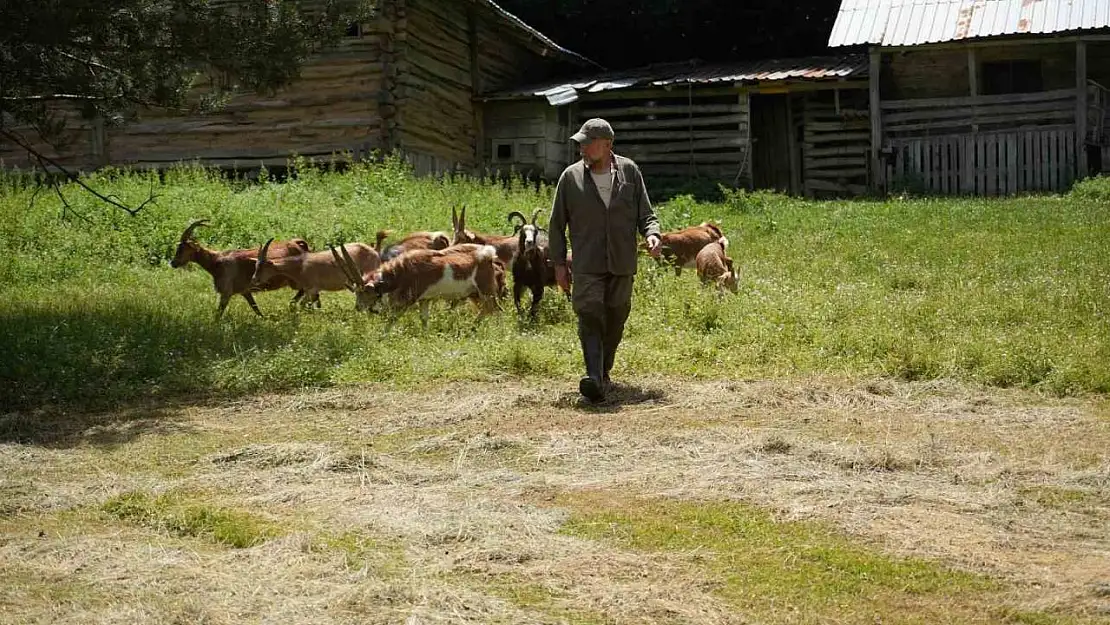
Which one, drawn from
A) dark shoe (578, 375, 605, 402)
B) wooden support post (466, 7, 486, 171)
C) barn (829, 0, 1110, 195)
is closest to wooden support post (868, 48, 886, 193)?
barn (829, 0, 1110, 195)

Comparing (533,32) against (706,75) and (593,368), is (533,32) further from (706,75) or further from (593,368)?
(593,368)

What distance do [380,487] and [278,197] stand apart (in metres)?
12.8

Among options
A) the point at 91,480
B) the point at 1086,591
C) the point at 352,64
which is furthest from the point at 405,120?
the point at 1086,591

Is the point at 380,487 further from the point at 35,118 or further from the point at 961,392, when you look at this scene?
the point at 35,118

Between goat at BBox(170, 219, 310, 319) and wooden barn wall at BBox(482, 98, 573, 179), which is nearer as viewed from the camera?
goat at BBox(170, 219, 310, 319)

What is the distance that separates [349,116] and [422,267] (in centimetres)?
1138

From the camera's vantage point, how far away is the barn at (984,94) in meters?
24.4

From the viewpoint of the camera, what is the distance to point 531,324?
1231 cm

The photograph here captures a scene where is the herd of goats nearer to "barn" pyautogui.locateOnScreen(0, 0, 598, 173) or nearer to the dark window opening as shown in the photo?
"barn" pyautogui.locateOnScreen(0, 0, 598, 173)

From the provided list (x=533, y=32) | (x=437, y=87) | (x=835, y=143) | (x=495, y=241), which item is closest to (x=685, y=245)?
(x=495, y=241)

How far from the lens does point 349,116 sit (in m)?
23.4

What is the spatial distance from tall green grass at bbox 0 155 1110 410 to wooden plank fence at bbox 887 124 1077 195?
15.6 feet

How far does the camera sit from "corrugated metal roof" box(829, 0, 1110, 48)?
24094 mm

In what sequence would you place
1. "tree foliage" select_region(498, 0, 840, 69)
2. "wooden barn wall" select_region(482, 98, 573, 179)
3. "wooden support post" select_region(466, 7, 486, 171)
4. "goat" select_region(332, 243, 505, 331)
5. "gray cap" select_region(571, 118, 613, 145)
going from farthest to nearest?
1. "tree foliage" select_region(498, 0, 840, 69)
2. "wooden barn wall" select_region(482, 98, 573, 179)
3. "wooden support post" select_region(466, 7, 486, 171)
4. "goat" select_region(332, 243, 505, 331)
5. "gray cap" select_region(571, 118, 613, 145)
